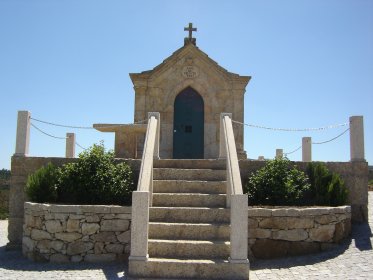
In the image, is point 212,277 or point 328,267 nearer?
point 212,277

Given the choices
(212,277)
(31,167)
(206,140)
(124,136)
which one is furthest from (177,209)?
(206,140)

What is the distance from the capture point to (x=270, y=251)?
7.48 m

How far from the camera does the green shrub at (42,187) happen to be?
27.3ft

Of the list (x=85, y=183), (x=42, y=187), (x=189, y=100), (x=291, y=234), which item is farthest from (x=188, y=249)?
(x=189, y=100)

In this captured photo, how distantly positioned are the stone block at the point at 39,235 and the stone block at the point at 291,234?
4.52 meters

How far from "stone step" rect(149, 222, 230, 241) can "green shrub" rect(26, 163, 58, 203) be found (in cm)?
270

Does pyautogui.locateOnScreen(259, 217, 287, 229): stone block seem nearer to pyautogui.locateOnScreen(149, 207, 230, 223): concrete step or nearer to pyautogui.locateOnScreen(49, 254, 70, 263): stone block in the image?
pyautogui.locateOnScreen(149, 207, 230, 223): concrete step

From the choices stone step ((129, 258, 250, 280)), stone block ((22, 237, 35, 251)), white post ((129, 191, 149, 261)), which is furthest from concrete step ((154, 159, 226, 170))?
stone step ((129, 258, 250, 280))

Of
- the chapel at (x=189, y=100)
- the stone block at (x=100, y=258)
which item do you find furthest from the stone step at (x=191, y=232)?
the chapel at (x=189, y=100)

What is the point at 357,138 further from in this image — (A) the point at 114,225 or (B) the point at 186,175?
(A) the point at 114,225

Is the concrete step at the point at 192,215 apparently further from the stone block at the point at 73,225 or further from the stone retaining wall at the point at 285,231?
the stone block at the point at 73,225

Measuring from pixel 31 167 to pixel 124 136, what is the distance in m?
3.27

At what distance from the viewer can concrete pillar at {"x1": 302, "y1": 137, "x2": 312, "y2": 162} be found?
12492mm

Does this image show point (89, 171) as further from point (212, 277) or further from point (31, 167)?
point (212, 277)
